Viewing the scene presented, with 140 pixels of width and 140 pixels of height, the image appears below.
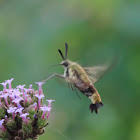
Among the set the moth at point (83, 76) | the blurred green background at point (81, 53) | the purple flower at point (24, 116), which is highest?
the blurred green background at point (81, 53)

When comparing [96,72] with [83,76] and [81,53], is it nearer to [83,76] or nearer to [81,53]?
[83,76]

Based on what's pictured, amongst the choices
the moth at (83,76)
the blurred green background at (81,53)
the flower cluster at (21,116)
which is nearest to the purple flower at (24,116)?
the flower cluster at (21,116)

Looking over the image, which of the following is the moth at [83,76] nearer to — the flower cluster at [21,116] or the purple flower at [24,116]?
the flower cluster at [21,116]

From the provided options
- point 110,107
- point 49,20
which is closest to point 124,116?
point 110,107

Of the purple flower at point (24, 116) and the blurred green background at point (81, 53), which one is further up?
the blurred green background at point (81, 53)

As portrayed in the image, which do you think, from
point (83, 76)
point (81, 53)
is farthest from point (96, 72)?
point (81, 53)

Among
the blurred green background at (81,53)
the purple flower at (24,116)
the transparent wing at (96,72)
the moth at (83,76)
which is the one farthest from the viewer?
the blurred green background at (81,53)

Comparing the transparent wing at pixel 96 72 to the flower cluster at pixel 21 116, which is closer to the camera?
the flower cluster at pixel 21 116
